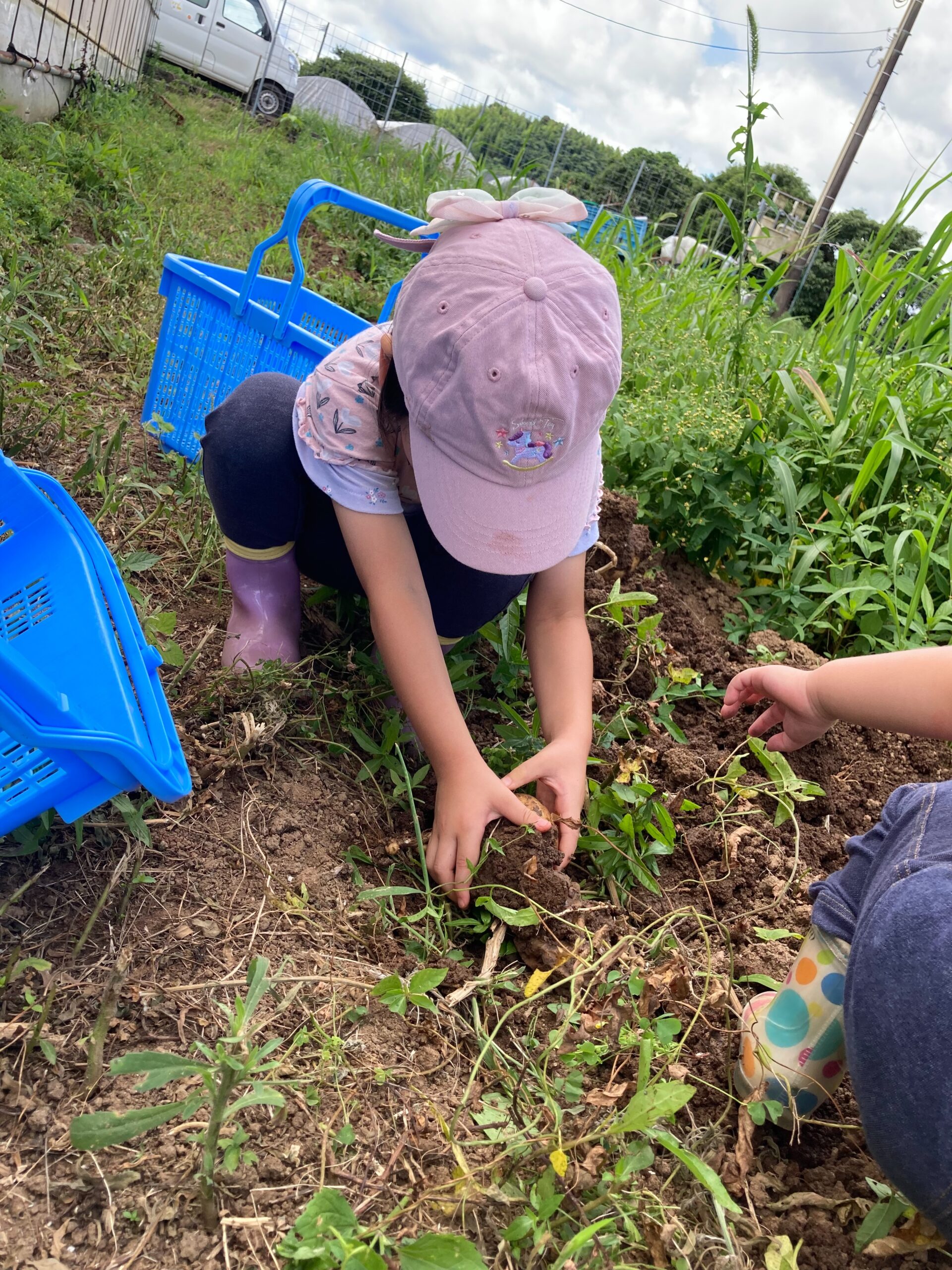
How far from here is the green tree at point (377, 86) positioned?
12.7m

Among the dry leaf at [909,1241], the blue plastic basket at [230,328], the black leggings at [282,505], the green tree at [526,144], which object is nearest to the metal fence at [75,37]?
the green tree at [526,144]

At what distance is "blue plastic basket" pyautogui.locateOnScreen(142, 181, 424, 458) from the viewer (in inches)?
84.6

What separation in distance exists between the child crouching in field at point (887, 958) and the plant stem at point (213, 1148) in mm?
680

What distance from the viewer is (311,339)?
214 centimetres

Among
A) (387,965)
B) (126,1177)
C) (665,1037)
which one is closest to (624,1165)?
(665,1037)

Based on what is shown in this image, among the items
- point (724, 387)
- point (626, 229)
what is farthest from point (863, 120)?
point (724, 387)

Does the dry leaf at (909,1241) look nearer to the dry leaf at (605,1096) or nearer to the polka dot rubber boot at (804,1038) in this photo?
the polka dot rubber boot at (804,1038)

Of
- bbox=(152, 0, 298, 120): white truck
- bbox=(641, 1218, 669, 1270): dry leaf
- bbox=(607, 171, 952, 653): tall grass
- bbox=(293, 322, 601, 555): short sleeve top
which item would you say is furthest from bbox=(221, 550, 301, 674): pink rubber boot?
bbox=(152, 0, 298, 120): white truck

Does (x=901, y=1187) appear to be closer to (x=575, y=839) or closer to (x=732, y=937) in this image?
(x=732, y=937)

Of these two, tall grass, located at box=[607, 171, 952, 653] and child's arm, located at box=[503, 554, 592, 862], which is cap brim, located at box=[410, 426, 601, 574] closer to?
child's arm, located at box=[503, 554, 592, 862]

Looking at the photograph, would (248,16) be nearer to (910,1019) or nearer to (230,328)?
(230,328)

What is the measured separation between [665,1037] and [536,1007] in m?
0.17

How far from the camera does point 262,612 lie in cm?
170

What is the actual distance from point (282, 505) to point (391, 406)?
0.32 meters
